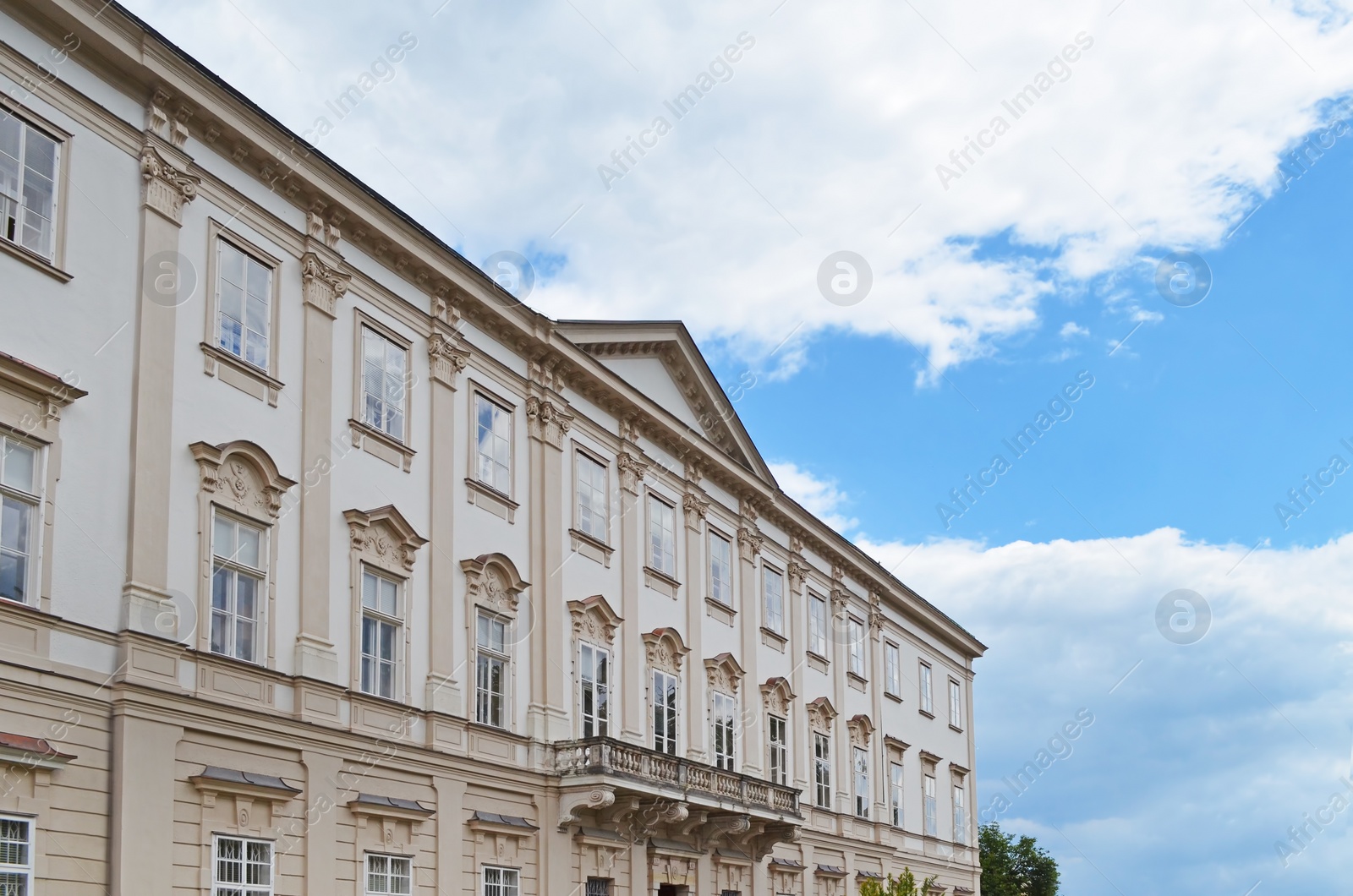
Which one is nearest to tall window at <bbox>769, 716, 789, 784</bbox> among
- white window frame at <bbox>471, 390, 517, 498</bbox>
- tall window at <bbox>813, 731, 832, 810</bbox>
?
tall window at <bbox>813, 731, 832, 810</bbox>

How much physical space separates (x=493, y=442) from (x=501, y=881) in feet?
26.1

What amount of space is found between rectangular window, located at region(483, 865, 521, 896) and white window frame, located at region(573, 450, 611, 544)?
7.10 m

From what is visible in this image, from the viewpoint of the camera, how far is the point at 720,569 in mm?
37438

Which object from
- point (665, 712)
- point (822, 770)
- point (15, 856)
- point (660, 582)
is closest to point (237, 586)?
Result: point (15, 856)

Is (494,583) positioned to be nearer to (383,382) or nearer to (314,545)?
(383,382)

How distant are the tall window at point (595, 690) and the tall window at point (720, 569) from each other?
6.27 m

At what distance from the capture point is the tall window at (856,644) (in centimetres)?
4528

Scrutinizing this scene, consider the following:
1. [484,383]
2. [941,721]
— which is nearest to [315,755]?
[484,383]

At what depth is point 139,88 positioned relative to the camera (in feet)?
66.8

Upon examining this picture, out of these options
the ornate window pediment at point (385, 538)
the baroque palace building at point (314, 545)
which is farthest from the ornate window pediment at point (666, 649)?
the ornate window pediment at point (385, 538)

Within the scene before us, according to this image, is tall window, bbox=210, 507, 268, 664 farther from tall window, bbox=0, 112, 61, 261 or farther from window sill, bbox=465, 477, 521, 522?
window sill, bbox=465, 477, 521, 522

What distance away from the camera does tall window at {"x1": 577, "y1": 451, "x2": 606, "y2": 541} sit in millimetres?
30828

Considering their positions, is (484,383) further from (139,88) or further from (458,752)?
(139,88)

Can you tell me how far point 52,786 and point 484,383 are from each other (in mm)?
12333
